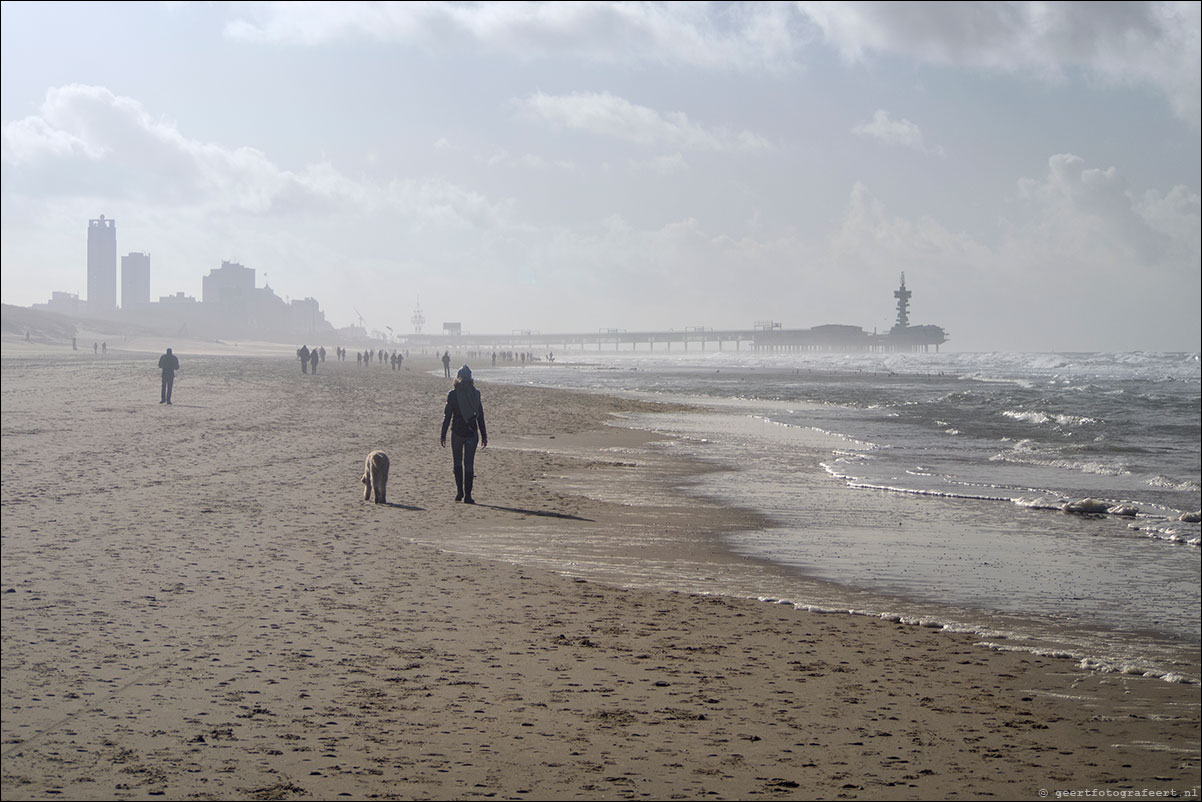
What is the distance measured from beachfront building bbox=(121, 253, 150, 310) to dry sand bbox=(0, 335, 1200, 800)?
103m

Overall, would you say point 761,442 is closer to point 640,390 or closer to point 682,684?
point 682,684

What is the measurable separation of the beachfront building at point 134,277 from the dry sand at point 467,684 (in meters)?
103

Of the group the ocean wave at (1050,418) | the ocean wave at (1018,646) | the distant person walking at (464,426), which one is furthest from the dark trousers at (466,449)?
the ocean wave at (1050,418)

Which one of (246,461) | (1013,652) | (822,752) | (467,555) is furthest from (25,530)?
(1013,652)

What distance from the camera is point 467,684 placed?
5633mm

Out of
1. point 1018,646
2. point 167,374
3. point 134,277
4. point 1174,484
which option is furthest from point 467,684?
A: point 134,277

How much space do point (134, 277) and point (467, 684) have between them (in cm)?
12217

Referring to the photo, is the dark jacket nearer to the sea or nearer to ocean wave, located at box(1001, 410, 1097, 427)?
the sea

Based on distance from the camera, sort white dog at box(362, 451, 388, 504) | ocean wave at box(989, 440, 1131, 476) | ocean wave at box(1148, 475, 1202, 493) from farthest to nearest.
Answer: ocean wave at box(989, 440, 1131, 476), ocean wave at box(1148, 475, 1202, 493), white dog at box(362, 451, 388, 504)

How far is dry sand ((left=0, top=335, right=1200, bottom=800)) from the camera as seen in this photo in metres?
4.44

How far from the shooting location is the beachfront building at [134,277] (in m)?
107

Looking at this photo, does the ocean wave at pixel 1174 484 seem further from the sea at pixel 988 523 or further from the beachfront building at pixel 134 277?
the beachfront building at pixel 134 277

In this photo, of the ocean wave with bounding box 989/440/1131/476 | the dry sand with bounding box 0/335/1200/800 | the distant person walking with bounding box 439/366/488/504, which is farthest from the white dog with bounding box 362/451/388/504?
the ocean wave with bounding box 989/440/1131/476

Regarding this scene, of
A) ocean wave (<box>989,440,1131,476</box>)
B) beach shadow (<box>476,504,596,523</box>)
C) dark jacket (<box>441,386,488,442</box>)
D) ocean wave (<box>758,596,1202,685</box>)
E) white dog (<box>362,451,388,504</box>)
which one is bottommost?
ocean wave (<box>758,596,1202,685</box>)
